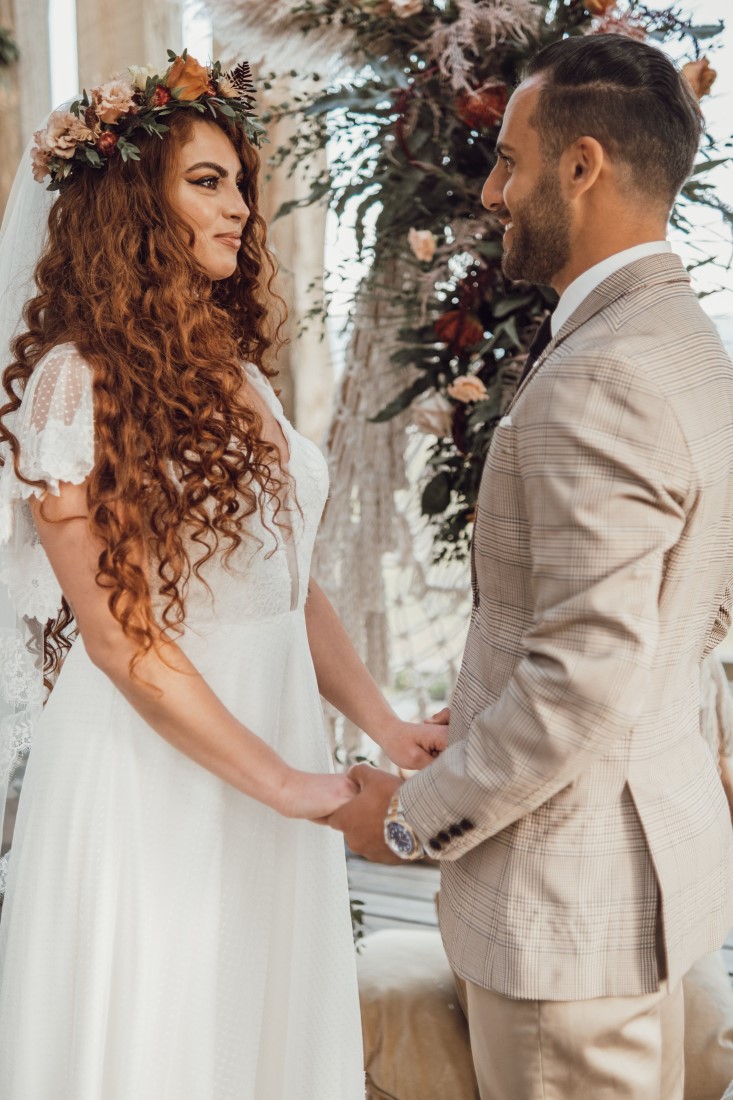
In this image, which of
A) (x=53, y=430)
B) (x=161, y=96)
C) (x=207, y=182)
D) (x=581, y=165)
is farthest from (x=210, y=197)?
(x=581, y=165)

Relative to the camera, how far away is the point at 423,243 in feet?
7.18

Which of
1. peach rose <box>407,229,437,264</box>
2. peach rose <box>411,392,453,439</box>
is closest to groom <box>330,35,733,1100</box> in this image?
peach rose <box>407,229,437,264</box>

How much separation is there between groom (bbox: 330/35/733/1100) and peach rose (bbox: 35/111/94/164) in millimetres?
547

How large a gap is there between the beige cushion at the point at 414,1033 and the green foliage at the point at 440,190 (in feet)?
3.05

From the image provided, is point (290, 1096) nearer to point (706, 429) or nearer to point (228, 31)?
point (706, 429)

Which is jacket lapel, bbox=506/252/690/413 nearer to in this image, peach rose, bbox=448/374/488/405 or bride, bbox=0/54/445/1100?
bride, bbox=0/54/445/1100

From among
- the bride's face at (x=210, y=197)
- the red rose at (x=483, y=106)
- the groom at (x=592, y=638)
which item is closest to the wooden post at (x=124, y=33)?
the red rose at (x=483, y=106)

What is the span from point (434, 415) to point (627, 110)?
1196 millimetres

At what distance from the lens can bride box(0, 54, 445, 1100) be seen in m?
1.26

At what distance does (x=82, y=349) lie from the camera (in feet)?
4.17

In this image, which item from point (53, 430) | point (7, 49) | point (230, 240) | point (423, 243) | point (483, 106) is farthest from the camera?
point (7, 49)

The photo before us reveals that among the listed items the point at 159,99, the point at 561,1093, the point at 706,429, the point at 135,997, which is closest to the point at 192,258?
the point at 159,99

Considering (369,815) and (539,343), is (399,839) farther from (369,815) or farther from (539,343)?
(539,343)

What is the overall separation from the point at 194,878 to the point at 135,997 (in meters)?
0.15
